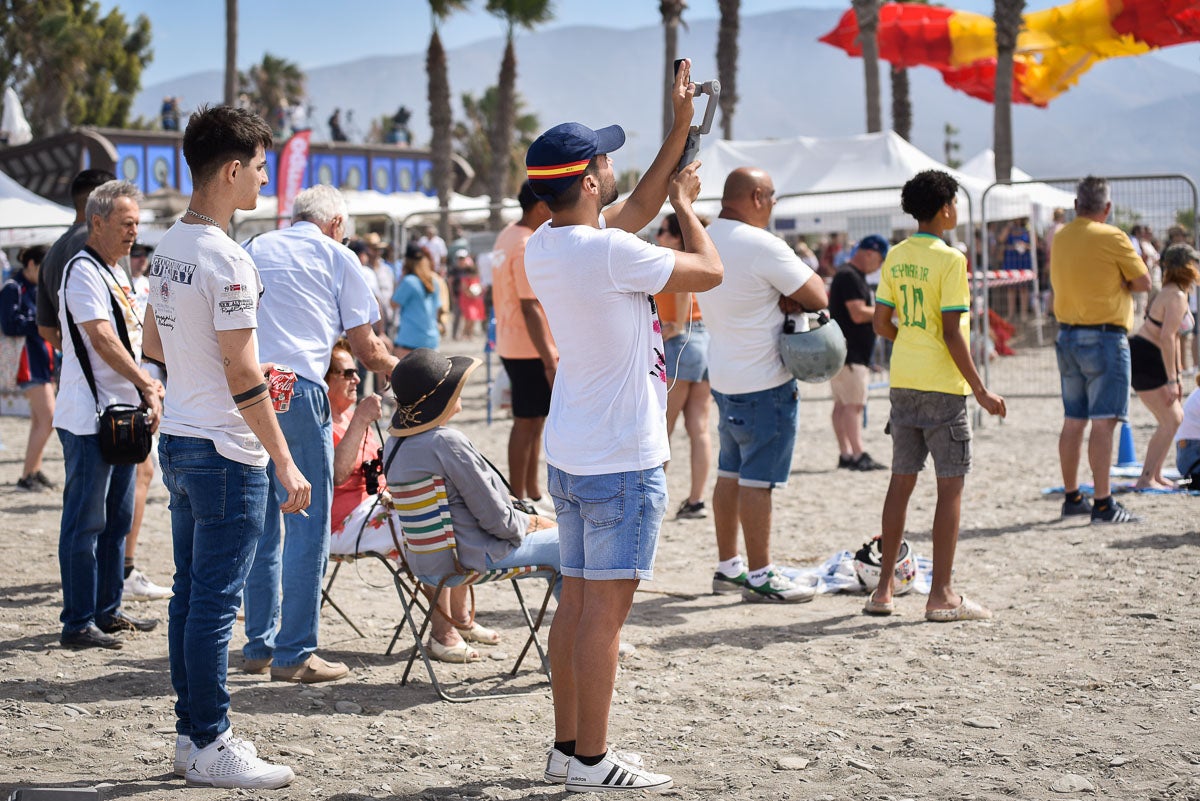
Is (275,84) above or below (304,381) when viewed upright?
above

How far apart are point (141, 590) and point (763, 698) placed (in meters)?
3.40

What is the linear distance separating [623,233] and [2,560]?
5315mm

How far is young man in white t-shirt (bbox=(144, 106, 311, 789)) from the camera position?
12.2 ft

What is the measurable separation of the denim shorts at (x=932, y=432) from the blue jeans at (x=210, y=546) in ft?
10.2

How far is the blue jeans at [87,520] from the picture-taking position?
5.54m

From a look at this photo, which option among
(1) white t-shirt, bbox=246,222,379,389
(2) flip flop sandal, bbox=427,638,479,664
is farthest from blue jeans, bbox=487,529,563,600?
(1) white t-shirt, bbox=246,222,379,389

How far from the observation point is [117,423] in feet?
17.7

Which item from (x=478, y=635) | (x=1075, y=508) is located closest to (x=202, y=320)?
Answer: (x=478, y=635)

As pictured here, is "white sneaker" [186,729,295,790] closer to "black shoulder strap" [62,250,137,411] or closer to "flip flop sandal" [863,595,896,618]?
"black shoulder strap" [62,250,137,411]

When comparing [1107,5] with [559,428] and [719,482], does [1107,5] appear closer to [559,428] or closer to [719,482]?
[719,482]

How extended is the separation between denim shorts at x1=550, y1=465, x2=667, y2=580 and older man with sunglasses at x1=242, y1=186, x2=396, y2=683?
1.52 meters

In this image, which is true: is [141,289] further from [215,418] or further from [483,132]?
[483,132]

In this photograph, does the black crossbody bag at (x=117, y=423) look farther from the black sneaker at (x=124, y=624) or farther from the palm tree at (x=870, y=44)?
the palm tree at (x=870, y=44)

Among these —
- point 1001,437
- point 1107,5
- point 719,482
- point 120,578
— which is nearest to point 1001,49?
point 1107,5
